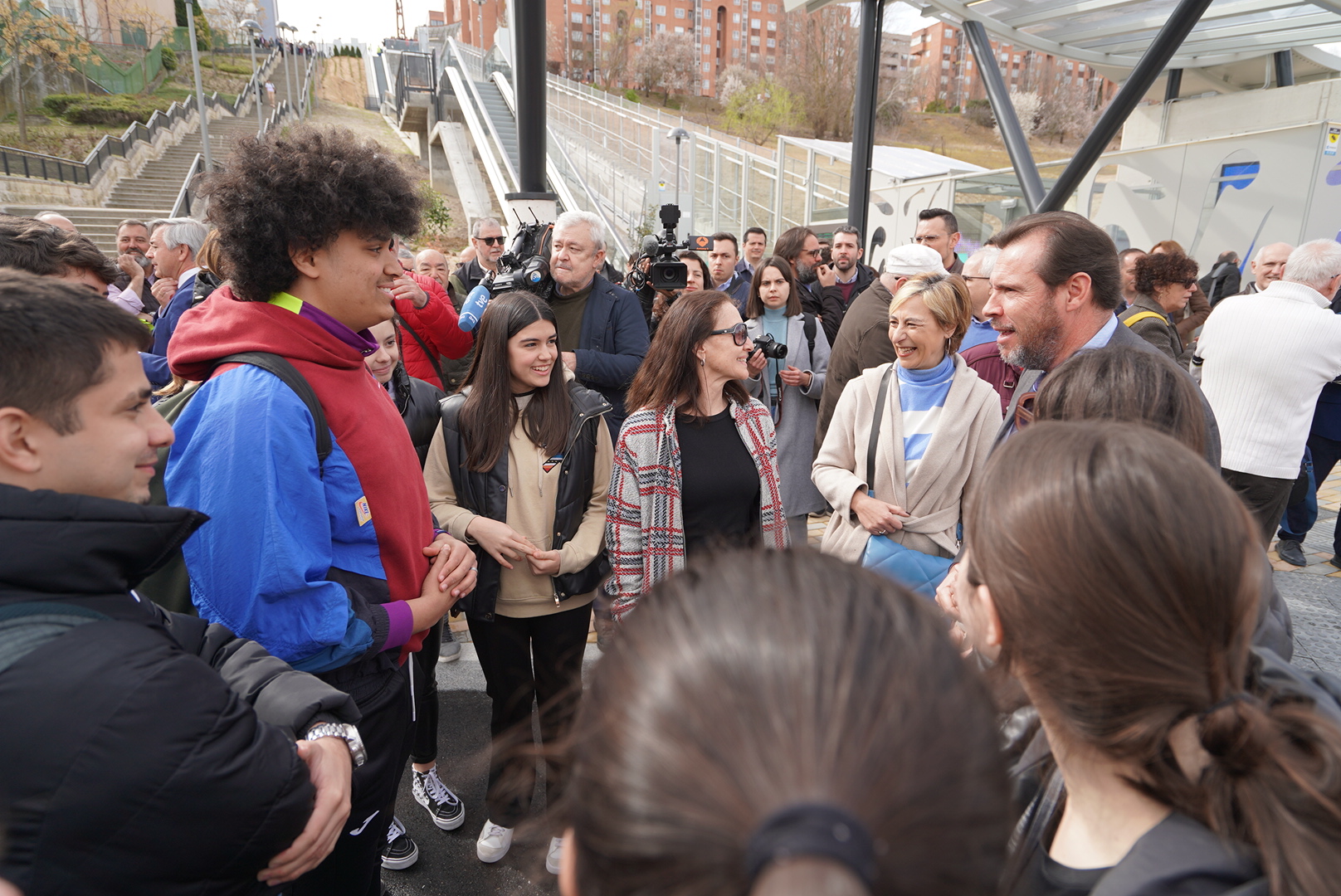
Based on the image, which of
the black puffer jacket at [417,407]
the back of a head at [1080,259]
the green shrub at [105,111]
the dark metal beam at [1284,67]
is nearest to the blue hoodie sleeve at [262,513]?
the black puffer jacket at [417,407]

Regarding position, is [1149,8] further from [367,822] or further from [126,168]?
[126,168]

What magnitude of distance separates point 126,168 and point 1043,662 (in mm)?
31973

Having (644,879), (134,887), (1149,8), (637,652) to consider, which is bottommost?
(134,887)

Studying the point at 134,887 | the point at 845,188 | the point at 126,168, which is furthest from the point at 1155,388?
the point at 126,168

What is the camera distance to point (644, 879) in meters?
0.56

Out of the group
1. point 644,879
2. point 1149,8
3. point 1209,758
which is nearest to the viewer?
→ point 644,879

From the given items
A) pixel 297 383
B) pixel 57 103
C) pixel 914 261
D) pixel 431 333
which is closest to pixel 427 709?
pixel 297 383

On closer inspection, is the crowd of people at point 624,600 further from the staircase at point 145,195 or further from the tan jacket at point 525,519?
the staircase at point 145,195

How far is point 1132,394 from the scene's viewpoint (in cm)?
155

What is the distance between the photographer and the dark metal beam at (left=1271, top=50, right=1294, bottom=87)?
13.0 m

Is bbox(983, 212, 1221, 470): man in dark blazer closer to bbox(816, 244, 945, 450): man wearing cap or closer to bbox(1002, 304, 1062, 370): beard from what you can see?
bbox(1002, 304, 1062, 370): beard

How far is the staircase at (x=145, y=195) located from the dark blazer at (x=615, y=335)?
52.5ft

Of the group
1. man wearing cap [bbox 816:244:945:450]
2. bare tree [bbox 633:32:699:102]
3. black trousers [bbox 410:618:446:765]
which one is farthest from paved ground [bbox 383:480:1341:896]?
bare tree [bbox 633:32:699:102]

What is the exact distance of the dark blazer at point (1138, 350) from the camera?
5.60 ft
